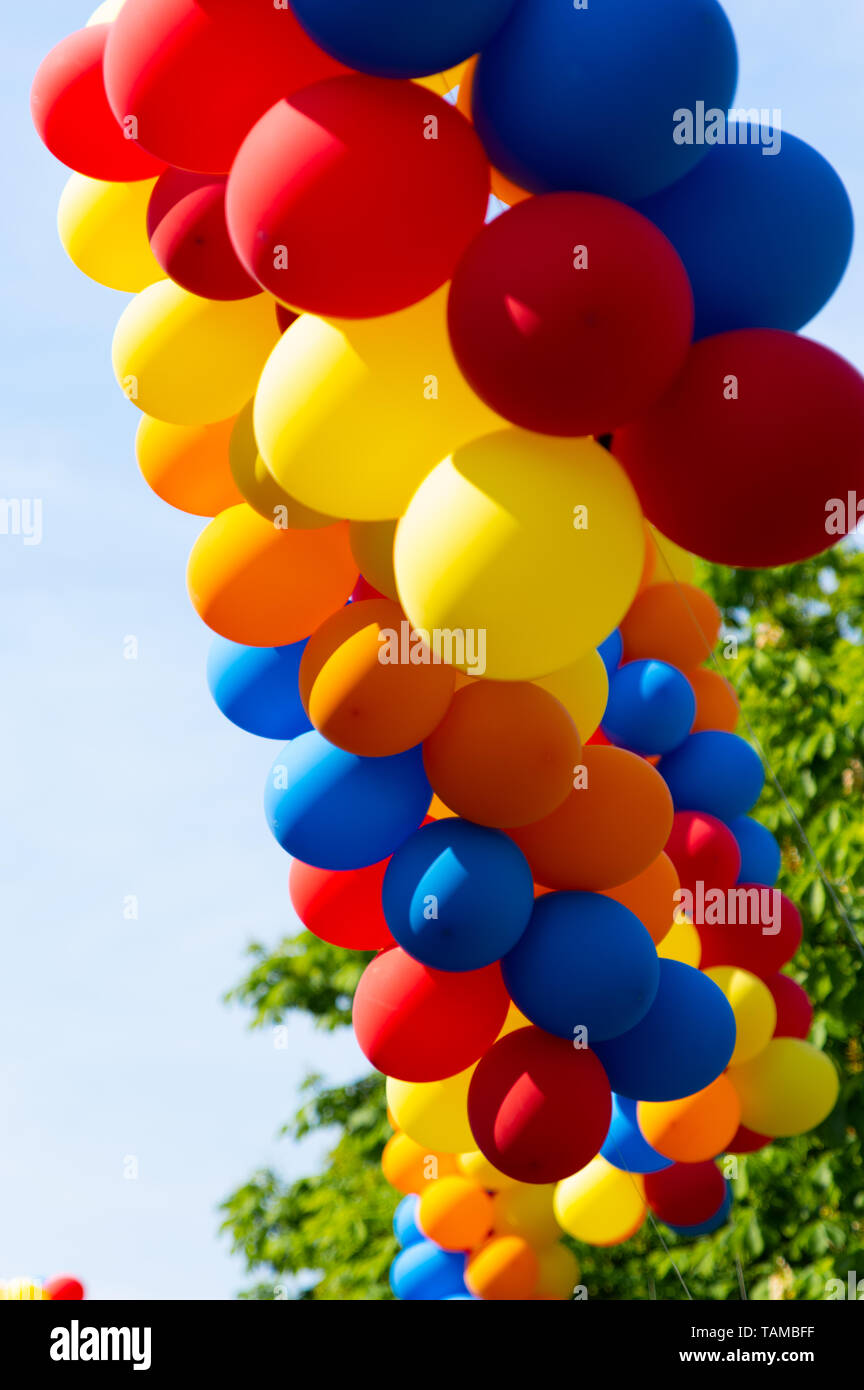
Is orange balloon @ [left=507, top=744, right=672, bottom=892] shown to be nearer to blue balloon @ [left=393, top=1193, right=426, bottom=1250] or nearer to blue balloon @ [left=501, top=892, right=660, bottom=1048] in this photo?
blue balloon @ [left=501, top=892, right=660, bottom=1048]

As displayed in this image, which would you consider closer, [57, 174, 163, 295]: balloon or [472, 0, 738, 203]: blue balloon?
[472, 0, 738, 203]: blue balloon

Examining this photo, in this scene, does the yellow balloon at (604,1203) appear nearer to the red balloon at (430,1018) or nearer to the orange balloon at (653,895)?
the orange balloon at (653,895)

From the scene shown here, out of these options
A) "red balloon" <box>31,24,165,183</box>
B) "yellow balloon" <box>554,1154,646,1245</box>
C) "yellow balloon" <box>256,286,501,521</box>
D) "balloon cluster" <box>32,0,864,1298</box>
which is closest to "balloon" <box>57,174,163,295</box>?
"balloon cluster" <box>32,0,864,1298</box>

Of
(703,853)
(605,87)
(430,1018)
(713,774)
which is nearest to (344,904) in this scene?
(430,1018)

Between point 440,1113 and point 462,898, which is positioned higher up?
point 462,898

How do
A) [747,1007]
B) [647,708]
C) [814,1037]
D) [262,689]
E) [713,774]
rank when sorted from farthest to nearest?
[814,1037], [713,774], [647,708], [747,1007], [262,689]

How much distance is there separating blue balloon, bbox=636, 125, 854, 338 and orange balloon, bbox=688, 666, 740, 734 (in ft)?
6.58

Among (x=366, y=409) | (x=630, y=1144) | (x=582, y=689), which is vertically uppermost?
(x=366, y=409)

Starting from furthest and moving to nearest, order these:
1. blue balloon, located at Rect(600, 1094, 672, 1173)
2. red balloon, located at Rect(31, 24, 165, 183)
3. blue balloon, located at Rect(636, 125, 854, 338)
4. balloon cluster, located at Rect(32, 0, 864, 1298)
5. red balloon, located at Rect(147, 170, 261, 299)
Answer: blue balloon, located at Rect(600, 1094, 672, 1173), red balloon, located at Rect(31, 24, 165, 183), red balloon, located at Rect(147, 170, 261, 299), blue balloon, located at Rect(636, 125, 854, 338), balloon cluster, located at Rect(32, 0, 864, 1298)

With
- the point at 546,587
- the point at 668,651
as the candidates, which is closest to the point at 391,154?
the point at 546,587

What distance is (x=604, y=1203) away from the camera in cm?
418

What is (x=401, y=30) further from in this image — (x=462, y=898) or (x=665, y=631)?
(x=665, y=631)

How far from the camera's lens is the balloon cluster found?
7.34 feet

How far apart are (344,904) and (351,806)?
39cm
